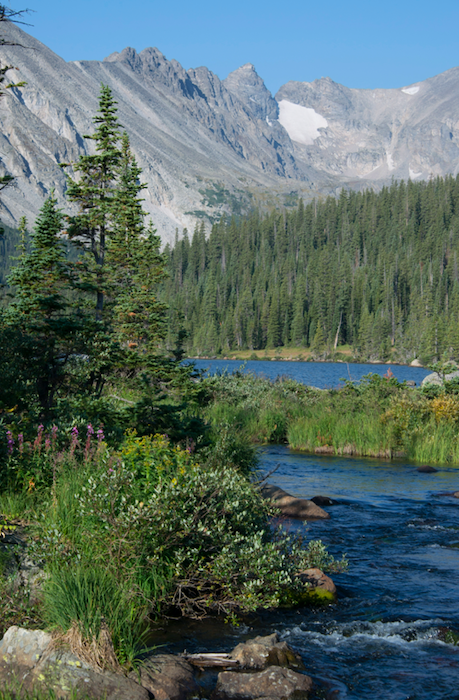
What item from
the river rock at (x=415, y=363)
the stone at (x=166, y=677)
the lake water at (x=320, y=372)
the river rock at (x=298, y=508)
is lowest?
the river rock at (x=298, y=508)

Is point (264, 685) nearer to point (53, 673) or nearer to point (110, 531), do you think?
point (53, 673)

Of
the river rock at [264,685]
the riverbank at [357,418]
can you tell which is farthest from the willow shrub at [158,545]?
the riverbank at [357,418]

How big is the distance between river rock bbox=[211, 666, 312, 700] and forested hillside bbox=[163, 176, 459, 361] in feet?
329

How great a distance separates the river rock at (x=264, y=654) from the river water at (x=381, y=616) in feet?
0.85

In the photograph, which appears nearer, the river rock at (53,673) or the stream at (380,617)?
the river rock at (53,673)

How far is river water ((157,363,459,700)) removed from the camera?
6.87m

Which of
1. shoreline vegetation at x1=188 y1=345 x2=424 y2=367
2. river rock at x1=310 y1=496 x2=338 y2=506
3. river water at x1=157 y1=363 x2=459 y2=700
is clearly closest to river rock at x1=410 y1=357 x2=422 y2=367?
shoreline vegetation at x1=188 y1=345 x2=424 y2=367

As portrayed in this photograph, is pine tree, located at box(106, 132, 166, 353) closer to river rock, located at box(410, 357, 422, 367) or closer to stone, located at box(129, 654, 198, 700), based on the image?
stone, located at box(129, 654, 198, 700)

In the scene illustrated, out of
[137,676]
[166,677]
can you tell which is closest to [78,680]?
[137,676]

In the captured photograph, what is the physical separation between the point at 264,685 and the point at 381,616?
2888 millimetres

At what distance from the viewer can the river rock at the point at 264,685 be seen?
615 centimetres

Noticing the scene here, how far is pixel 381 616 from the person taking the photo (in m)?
8.48

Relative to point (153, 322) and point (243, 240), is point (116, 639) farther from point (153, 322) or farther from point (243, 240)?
point (243, 240)

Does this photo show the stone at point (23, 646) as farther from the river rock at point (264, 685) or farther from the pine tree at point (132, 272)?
the pine tree at point (132, 272)
